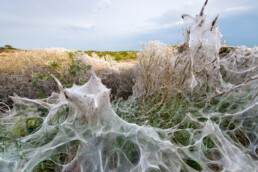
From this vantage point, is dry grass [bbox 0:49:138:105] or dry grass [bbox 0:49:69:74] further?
dry grass [bbox 0:49:69:74]

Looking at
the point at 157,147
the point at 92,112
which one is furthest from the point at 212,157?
the point at 92,112

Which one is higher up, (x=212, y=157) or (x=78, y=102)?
(x=78, y=102)

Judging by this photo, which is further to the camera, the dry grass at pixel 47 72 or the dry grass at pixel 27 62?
the dry grass at pixel 27 62

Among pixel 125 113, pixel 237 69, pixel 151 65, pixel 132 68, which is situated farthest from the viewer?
pixel 132 68

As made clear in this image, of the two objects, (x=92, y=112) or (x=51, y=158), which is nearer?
(x=51, y=158)

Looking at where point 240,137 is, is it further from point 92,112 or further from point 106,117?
point 92,112

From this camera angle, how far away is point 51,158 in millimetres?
1202

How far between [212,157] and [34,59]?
13.9ft

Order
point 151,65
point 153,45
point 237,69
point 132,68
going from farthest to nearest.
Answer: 1. point 132,68
2. point 153,45
3. point 237,69
4. point 151,65

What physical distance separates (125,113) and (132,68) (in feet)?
6.64

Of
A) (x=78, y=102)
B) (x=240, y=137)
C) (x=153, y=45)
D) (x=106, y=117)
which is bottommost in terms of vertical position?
(x=240, y=137)

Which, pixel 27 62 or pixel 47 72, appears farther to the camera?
pixel 27 62

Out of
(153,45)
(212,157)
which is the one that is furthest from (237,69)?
(212,157)

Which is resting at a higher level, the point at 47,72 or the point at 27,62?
the point at 27,62
